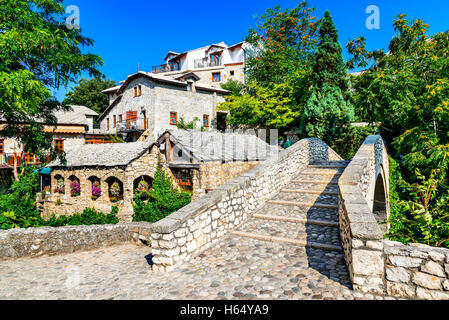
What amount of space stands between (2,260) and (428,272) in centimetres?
700

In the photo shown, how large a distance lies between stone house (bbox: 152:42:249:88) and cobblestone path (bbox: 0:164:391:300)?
29.1 m

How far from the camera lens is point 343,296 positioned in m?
3.10

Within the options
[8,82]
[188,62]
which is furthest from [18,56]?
[188,62]

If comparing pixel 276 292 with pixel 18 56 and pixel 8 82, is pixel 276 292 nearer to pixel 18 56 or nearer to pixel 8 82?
pixel 8 82

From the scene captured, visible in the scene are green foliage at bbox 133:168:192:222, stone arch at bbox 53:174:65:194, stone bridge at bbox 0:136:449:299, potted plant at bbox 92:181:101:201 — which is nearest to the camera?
stone bridge at bbox 0:136:449:299

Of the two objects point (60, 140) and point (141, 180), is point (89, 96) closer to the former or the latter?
point (60, 140)

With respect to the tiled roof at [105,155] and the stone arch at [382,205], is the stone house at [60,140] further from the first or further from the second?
the stone arch at [382,205]

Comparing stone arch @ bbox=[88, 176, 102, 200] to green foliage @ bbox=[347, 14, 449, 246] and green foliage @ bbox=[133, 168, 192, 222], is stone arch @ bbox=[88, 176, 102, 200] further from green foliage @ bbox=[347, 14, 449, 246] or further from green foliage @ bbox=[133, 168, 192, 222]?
green foliage @ bbox=[347, 14, 449, 246]

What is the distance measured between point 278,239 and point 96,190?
45.2 ft

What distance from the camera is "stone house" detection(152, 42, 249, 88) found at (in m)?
34.7

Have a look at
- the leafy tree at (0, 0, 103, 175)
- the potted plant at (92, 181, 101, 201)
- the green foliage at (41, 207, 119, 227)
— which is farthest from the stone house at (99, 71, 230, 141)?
the leafy tree at (0, 0, 103, 175)

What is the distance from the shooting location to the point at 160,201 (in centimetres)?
1412

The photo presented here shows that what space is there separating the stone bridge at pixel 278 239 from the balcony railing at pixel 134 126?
20518 mm

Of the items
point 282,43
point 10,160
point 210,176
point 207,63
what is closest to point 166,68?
point 207,63
